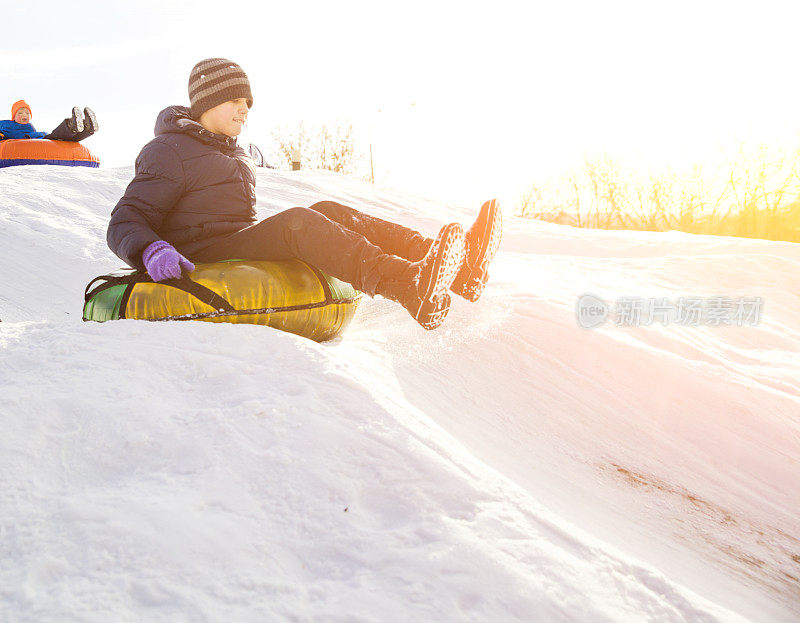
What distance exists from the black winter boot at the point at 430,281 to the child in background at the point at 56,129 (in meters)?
9.07

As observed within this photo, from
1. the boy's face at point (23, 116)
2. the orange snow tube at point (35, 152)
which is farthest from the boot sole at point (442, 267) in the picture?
the boy's face at point (23, 116)

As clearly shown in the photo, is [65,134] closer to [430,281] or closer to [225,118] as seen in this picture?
[225,118]

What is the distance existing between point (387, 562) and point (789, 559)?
4.78ft

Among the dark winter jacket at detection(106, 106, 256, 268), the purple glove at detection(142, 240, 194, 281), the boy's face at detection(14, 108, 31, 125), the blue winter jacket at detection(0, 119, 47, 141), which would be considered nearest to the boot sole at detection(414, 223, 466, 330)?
the purple glove at detection(142, 240, 194, 281)

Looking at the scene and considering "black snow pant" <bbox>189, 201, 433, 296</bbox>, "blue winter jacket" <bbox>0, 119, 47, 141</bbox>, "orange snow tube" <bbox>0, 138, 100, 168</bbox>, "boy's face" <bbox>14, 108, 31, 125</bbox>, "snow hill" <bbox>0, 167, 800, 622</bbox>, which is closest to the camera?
"snow hill" <bbox>0, 167, 800, 622</bbox>

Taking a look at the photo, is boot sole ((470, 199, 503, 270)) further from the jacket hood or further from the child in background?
the child in background

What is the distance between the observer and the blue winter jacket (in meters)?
9.84

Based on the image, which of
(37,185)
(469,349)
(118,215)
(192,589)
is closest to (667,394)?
(469,349)

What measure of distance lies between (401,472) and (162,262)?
154 cm

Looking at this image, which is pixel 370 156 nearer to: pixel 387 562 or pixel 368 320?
pixel 368 320

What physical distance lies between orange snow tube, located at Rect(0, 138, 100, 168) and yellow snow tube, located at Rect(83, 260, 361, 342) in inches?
318

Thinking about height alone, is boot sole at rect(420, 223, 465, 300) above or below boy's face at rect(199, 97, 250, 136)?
below

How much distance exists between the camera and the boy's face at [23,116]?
998cm

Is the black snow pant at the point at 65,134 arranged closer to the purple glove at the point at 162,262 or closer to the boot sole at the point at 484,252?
the purple glove at the point at 162,262
